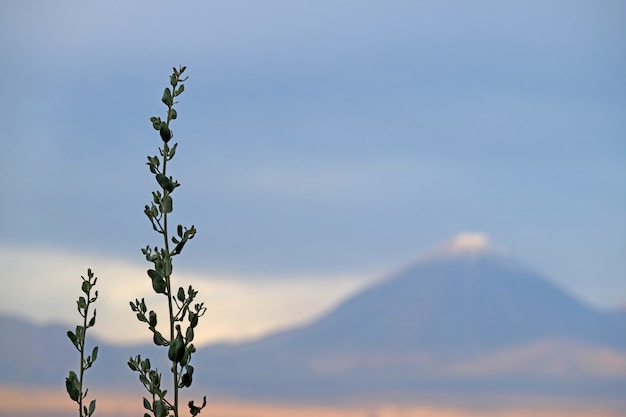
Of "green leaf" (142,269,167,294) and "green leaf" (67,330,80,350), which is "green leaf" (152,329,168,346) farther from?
"green leaf" (67,330,80,350)

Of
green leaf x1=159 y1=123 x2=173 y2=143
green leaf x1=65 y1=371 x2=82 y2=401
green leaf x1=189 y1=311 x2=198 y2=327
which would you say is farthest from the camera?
green leaf x1=65 y1=371 x2=82 y2=401

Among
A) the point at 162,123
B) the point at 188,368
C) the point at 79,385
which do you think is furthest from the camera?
the point at 79,385

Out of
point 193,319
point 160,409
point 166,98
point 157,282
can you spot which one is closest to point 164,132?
point 166,98

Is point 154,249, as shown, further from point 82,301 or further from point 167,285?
point 82,301

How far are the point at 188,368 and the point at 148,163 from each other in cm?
79

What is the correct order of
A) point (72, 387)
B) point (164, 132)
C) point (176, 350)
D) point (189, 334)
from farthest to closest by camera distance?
point (72, 387) → point (164, 132) → point (189, 334) → point (176, 350)

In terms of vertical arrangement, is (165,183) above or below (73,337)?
above

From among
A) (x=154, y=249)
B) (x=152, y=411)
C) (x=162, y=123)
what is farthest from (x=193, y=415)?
(x=162, y=123)

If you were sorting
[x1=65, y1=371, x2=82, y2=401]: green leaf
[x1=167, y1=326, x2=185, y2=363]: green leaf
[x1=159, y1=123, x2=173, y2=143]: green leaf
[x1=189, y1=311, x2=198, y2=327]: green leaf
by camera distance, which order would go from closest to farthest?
1. [x1=167, y1=326, x2=185, y2=363]: green leaf
2. [x1=189, y1=311, x2=198, y2=327]: green leaf
3. [x1=159, y1=123, x2=173, y2=143]: green leaf
4. [x1=65, y1=371, x2=82, y2=401]: green leaf

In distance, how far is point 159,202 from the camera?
2953 millimetres

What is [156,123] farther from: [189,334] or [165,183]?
[189,334]

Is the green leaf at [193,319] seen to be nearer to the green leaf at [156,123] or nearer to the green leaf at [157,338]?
the green leaf at [157,338]

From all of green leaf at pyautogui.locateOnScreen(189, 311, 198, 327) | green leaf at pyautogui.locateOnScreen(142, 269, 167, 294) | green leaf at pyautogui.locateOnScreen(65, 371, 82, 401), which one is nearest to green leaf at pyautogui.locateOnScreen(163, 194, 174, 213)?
green leaf at pyautogui.locateOnScreen(142, 269, 167, 294)

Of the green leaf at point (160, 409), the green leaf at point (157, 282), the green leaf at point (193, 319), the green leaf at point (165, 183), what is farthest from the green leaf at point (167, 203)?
the green leaf at point (160, 409)
